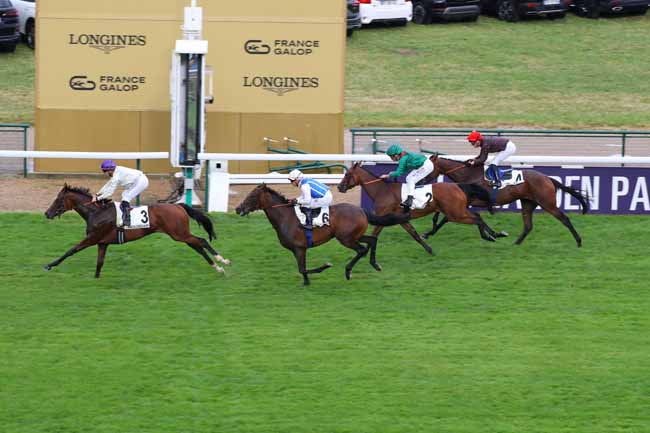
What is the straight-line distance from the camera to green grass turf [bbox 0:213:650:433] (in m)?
12.5

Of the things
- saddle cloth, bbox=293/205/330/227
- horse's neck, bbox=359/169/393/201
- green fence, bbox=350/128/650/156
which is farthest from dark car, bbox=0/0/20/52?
saddle cloth, bbox=293/205/330/227

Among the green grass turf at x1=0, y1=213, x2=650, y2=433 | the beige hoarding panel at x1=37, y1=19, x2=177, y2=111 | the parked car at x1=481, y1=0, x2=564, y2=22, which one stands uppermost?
the parked car at x1=481, y1=0, x2=564, y2=22

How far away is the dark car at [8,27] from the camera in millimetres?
30141

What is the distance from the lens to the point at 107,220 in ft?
53.3

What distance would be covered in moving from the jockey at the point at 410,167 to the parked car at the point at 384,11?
16.1 meters

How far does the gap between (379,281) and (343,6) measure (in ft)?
22.2

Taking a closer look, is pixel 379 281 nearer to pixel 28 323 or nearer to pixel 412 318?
pixel 412 318

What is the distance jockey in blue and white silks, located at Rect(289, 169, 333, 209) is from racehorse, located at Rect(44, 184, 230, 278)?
1248 mm

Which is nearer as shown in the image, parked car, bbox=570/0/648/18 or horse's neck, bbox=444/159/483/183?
horse's neck, bbox=444/159/483/183

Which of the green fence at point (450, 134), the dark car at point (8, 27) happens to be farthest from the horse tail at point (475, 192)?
the dark car at point (8, 27)

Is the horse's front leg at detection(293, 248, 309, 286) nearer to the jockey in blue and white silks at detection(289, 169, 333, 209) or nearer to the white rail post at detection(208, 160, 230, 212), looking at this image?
the jockey in blue and white silks at detection(289, 169, 333, 209)

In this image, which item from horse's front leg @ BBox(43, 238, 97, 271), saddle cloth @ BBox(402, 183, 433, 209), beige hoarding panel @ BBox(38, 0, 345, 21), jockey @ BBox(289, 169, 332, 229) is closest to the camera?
jockey @ BBox(289, 169, 332, 229)

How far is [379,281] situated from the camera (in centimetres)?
1664

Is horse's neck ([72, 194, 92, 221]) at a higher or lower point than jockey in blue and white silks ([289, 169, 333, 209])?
lower
